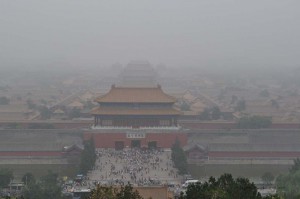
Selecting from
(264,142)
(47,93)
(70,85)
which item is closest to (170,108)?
(264,142)

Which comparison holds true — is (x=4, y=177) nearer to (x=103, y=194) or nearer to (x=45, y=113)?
(x=103, y=194)

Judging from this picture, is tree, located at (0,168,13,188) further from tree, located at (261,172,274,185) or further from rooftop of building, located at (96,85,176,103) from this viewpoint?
rooftop of building, located at (96,85,176,103)

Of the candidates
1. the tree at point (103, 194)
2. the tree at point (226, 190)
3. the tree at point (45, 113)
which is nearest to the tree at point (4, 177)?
the tree at point (103, 194)

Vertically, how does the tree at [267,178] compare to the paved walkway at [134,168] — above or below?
below

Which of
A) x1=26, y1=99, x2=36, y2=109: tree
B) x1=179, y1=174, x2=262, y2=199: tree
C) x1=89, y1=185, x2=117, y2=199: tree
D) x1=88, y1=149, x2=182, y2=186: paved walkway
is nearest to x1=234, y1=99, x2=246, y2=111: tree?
x1=88, y1=149, x2=182, y2=186: paved walkway

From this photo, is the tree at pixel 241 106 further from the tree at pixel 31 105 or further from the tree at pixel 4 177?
the tree at pixel 4 177

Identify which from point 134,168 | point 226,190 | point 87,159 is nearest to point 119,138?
point 134,168

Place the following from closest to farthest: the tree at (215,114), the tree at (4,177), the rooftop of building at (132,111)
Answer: the tree at (4,177)
the rooftop of building at (132,111)
the tree at (215,114)

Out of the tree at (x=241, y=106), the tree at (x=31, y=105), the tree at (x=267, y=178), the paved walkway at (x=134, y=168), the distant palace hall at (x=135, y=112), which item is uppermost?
the tree at (x=31, y=105)

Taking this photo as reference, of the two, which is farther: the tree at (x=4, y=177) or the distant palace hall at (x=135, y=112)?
the distant palace hall at (x=135, y=112)

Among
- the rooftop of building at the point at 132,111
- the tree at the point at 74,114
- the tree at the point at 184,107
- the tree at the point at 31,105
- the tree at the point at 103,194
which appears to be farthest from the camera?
the tree at the point at 31,105
